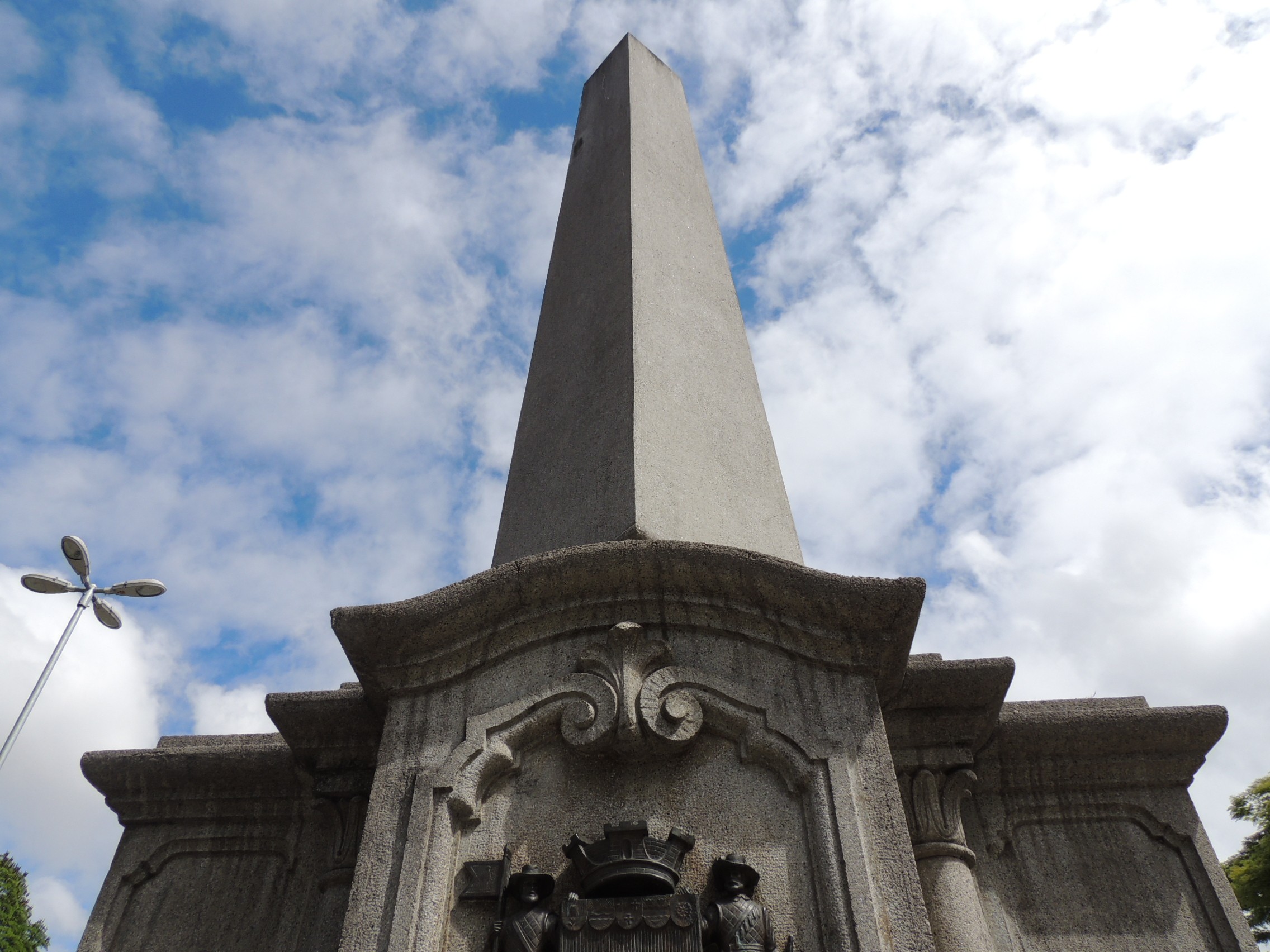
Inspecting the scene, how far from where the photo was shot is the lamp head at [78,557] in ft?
43.7

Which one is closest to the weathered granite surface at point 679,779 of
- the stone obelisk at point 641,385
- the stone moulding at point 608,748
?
the stone moulding at point 608,748

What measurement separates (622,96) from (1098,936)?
734 cm

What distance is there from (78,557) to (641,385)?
11.4 m

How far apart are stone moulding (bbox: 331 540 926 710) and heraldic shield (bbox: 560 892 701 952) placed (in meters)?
1.11

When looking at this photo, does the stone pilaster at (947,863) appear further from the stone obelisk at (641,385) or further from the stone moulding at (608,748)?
the stone obelisk at (641,385)

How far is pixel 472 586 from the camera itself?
3.85m

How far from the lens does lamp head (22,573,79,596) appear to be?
13.2m

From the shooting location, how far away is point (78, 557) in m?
13.4

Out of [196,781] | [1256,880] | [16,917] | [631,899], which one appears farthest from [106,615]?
[1256,880]

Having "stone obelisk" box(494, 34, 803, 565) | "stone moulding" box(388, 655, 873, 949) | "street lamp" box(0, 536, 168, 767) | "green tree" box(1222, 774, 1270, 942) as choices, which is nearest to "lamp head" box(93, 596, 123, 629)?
"street lamp" box(0, 536, 168, 767)

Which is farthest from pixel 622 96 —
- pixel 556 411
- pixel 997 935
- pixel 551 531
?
pixel 997 935

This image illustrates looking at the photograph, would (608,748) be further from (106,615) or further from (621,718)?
(106,615)

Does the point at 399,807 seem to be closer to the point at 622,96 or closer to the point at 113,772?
the point at 113,772

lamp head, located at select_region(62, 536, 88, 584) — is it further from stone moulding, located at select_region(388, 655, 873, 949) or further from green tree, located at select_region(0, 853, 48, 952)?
stone moulding, located at select_region(388, 655, 873, 949)
